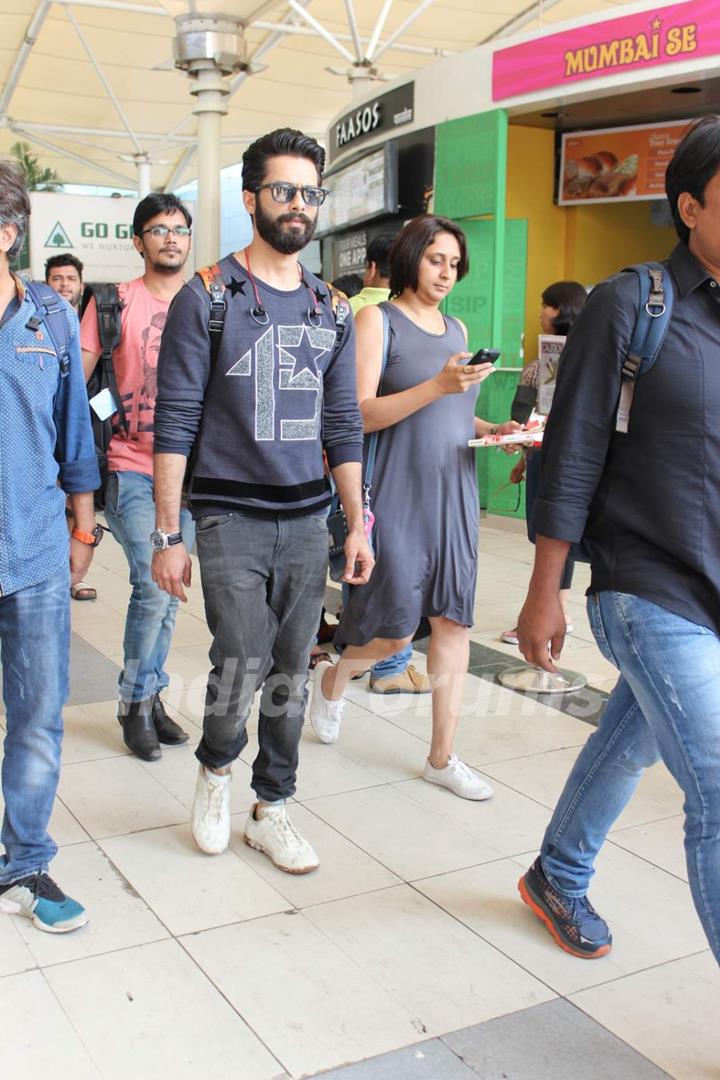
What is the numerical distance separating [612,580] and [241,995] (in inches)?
50.3

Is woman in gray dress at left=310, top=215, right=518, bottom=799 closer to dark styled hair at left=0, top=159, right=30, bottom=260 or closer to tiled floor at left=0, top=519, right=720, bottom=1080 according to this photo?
tiled floor at left=0, top=519, right=720, bottom=1080

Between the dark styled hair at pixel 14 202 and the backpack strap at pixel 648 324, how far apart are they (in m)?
1.42

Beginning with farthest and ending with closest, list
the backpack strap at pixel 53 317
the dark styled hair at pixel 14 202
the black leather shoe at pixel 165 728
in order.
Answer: the black leather shoe at pixel 165 728 < the backpack strap at pixel 53 317 < the dark styled hair at pixel 14 202

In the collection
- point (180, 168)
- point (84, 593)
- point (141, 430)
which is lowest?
point (84, 593)

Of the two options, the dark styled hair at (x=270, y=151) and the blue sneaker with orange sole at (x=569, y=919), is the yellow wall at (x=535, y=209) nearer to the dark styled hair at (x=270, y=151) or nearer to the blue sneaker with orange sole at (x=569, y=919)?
the dark styled hair at (x=270, y=151)

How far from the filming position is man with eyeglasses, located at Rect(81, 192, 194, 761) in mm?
4160

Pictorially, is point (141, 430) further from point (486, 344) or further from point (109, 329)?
point (486, 344)

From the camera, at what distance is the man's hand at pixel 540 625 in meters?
2.49

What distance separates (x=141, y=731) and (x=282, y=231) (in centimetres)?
197

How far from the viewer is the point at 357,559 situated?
349 centimetres

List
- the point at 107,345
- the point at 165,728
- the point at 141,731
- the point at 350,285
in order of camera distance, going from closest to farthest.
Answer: the point at 107,345 → the point at 141,731 → the point at 165,728 → the point at 350,285

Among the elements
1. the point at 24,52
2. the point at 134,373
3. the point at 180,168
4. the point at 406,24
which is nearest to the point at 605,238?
the point at 406,24

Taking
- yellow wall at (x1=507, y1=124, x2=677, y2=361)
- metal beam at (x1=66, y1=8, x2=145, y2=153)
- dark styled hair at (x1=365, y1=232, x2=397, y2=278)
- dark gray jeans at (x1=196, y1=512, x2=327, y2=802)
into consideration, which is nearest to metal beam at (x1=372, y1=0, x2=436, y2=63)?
yellow wall at (x1=507, y1=124, x2=677, y2=361)

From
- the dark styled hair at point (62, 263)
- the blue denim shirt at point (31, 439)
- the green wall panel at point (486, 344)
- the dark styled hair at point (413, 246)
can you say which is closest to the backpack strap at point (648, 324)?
the blue denim shirt at point (31, 439)
